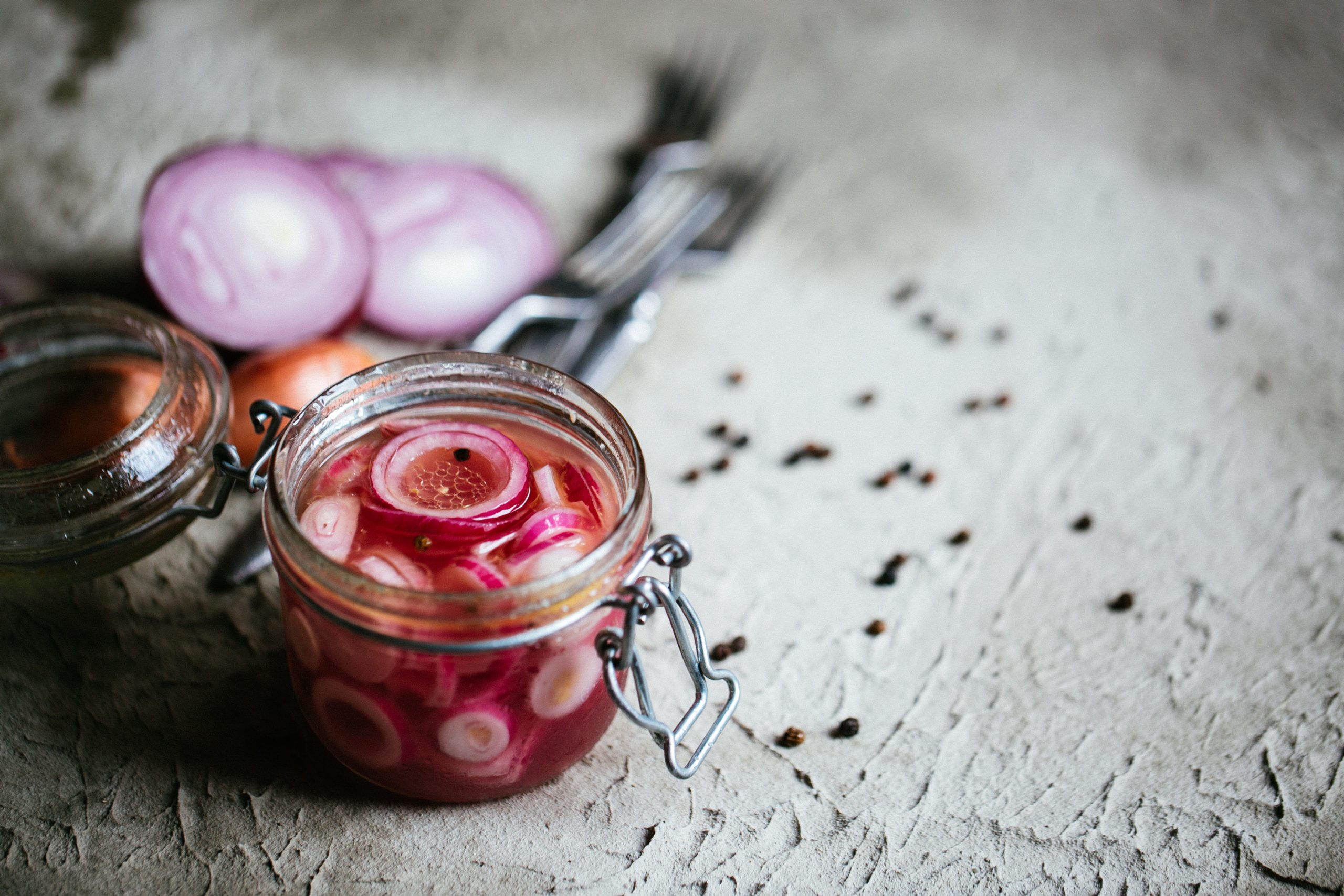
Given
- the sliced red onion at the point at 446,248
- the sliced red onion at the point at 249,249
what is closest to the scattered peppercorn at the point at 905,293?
the sliced red onion at the point at 446,248

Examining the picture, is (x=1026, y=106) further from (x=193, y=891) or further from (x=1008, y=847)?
(x=193, y=891)

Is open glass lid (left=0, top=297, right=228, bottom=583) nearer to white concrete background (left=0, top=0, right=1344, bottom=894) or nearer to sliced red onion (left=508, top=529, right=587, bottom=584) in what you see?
white concrete background (left=0, top=0, right=1344, bottom=894)

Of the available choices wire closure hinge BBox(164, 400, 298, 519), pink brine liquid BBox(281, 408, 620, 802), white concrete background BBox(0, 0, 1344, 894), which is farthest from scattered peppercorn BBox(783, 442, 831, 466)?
wire closure hinge BBox(164, 400, 298, 519)

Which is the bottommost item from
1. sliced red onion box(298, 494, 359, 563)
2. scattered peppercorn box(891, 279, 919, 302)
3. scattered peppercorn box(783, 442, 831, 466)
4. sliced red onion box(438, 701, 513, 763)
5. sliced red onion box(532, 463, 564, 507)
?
scattered peppercorn box(783, 442, 831, 466)

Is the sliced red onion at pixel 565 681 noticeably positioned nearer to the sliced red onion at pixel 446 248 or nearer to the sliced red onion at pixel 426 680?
the sliced red onion at pixel 426 680

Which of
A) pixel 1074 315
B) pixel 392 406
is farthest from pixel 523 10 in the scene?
pixel 392 406

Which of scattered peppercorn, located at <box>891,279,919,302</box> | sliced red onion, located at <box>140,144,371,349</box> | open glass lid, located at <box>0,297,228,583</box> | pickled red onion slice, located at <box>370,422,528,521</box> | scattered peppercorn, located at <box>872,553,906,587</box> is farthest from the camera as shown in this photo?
scattered peppercorn, located at <box>891,279,919,302</box>
